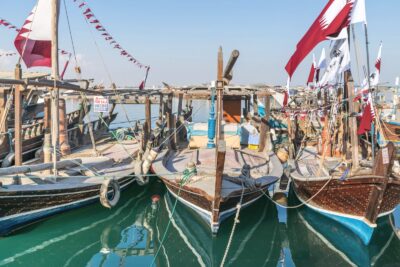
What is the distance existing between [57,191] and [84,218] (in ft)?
5.37

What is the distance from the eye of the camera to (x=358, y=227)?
988 cm

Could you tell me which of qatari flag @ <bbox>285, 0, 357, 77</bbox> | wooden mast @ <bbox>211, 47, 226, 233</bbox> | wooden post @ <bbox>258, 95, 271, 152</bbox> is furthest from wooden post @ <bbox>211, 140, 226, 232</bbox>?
wooden post @ <bbox>258, 95, 271, 152</bbox>

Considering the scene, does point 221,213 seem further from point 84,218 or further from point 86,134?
point 86,134

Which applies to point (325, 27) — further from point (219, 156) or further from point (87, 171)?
point (87, 171)

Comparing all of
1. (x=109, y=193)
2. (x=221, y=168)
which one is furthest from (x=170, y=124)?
(x=221, y=168)

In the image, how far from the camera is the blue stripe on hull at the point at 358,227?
946cm

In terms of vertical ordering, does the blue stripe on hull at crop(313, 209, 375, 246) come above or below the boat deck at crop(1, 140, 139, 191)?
below

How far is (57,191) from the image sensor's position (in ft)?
33.0

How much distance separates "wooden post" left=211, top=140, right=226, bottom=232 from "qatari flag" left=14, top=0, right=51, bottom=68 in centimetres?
730

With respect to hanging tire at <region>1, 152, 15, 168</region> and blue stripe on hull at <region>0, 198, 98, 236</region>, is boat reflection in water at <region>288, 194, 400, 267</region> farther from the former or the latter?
hanging tire at <region>1, 152, 15, 168</region>

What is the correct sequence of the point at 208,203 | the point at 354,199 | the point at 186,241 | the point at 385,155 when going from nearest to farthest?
the point at 385,155, the point at 208,203, the point at 354,199, the point at 186,241

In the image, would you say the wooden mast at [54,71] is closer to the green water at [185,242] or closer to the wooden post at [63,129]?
the green water at [185,242]

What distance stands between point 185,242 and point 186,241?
0.07m

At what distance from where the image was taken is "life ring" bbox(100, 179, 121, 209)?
10.7 metres
